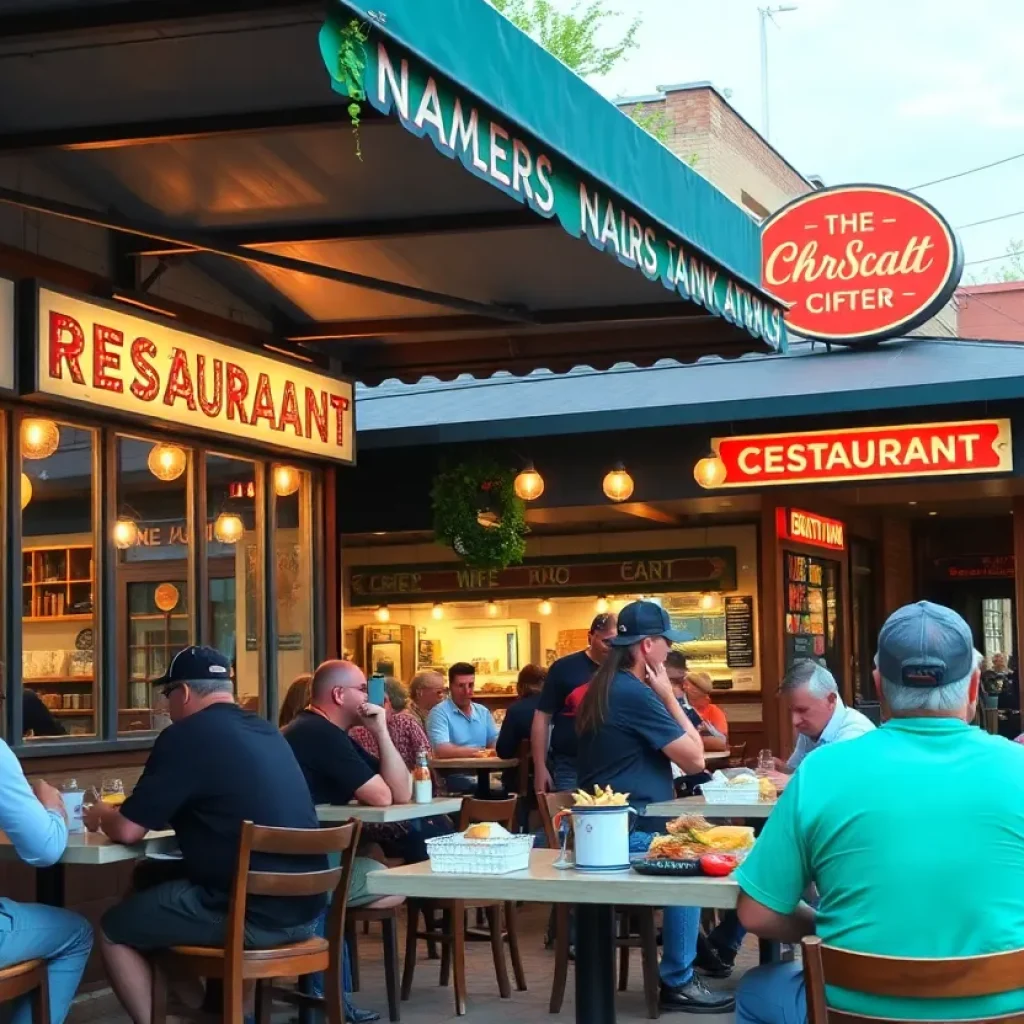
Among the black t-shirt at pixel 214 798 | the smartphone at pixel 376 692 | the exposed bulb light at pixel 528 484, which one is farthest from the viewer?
the exposed bulb light at pixel 528 484

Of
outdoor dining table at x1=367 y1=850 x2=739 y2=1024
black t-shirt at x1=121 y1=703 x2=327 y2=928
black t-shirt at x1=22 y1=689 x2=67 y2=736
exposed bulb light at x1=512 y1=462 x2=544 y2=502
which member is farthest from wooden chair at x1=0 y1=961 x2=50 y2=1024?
exposed bulb light at x1=512 y1=462 x2=544 y2=502

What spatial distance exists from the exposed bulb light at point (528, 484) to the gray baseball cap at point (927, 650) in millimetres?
8256

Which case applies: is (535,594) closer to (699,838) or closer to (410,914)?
(410,914)

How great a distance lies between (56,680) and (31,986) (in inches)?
114

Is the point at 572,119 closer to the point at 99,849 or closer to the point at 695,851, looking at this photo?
the point at 695,851

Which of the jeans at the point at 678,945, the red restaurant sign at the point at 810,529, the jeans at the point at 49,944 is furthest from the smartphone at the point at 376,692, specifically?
the red restaurant sign at the point at 810,529

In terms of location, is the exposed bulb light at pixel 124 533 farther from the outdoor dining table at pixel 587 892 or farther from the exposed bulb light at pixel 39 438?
the outdoor dining table at pixel 587 892

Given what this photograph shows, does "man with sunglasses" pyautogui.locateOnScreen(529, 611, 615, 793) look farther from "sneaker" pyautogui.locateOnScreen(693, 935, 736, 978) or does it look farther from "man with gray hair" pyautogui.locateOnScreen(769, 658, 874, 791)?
"man with gray hair" pyautogui.locateOnScreen(769, 658, 874, 791)

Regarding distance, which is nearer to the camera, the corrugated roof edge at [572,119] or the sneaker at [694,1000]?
the corrugated roof edge at [572,119]

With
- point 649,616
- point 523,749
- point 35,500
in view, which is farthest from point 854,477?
point 35,500

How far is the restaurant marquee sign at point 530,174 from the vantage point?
4.85 meters

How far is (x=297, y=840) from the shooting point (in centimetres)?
527

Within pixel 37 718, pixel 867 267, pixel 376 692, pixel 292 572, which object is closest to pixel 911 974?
pixel 376 692

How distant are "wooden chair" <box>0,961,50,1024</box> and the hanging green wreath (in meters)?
6.53
